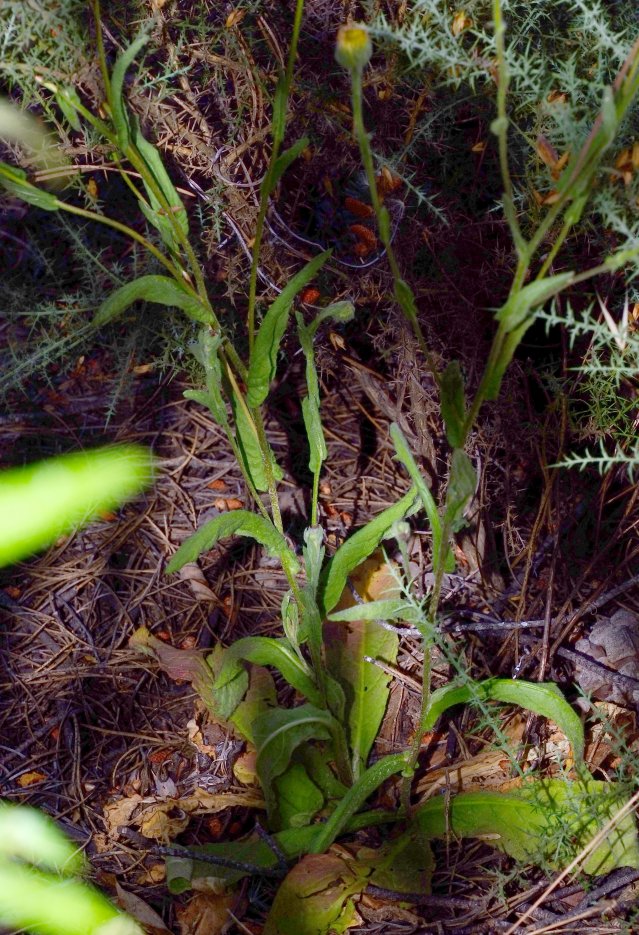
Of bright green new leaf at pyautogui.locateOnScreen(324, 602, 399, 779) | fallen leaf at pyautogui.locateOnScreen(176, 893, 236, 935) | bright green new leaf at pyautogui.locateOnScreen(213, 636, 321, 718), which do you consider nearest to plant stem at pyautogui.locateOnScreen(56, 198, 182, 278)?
bright green new leaf at pyautogui.locateOnScreen(213, 636, 321, 718)

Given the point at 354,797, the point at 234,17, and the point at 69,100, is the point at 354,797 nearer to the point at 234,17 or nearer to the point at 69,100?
the point at 69,100

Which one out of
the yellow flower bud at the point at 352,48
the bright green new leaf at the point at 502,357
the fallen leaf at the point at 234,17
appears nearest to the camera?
the yellow flower bud at the point at 352,48

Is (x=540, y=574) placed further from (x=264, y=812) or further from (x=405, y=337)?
(x=264, y=812)

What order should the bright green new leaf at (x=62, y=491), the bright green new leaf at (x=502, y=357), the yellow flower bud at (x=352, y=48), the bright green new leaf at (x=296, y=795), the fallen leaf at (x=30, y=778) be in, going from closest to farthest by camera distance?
the yellow flower bud at (x=352, y=48) < the bright green new leaf at (x=502, y=357) < the bright green new leaf at (x=296, y=795) < the fallen leaf at (x=30, y=778) < the bright green new leaf at (x=62, y=491)

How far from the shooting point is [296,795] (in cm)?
157

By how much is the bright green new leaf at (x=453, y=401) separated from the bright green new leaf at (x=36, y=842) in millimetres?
1119

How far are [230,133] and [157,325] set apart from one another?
21.3 inches

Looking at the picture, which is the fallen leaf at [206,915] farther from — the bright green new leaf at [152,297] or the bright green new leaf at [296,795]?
the bright green new leaf at [152,297]

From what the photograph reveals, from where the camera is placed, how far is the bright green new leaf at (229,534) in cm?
134

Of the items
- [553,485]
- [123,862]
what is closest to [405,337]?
[553,485]

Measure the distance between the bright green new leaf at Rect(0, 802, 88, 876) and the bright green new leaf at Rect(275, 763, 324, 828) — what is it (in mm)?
390

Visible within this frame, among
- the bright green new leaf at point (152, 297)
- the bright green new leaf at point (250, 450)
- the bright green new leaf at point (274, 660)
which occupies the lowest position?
the bright green new leaf at point (274, 660)

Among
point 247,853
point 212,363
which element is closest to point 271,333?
point 212,363

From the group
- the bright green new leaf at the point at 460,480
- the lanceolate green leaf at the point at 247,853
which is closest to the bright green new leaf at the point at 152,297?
the bright green new leaf at the point at 460,480
